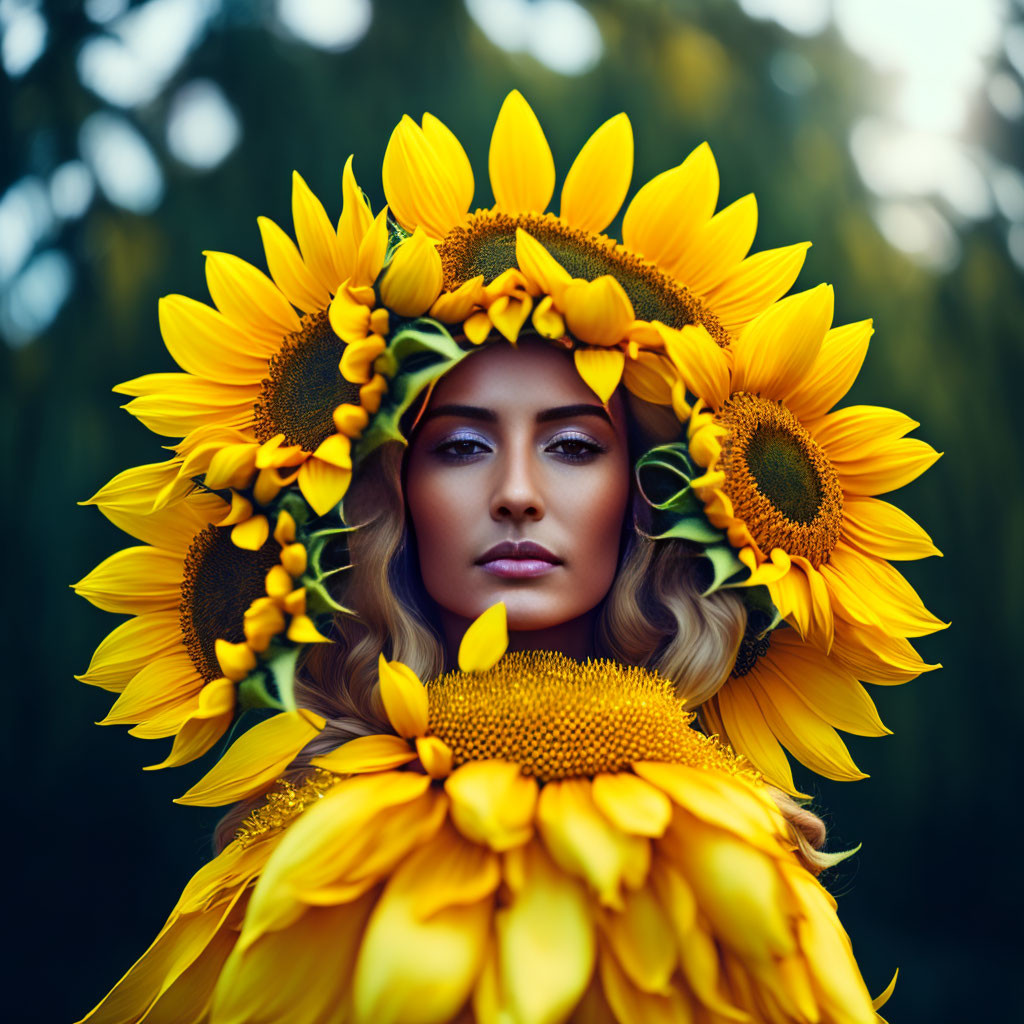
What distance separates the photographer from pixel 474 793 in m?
1.24

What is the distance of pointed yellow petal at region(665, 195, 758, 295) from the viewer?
5.78 feet

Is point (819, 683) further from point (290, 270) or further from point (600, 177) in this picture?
point (290, 270)

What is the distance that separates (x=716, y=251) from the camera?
1768 mm

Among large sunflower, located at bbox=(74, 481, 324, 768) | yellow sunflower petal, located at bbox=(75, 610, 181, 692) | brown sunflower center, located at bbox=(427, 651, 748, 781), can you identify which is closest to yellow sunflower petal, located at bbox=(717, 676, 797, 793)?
brown sunflower center, located at bbox=(427, 651, 748, 781)

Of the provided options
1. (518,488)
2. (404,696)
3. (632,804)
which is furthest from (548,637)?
(632,804)

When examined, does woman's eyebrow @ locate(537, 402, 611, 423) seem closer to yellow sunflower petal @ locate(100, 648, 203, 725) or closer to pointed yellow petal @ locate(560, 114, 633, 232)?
pointed yellow petal @ locate(560, 114, 633, 232)

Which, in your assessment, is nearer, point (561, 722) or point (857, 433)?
point (561, 722)

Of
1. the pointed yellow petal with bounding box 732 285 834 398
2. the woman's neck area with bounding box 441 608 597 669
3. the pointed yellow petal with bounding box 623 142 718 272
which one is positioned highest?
the pointed yellow petal with bounding box 623 142 718 272

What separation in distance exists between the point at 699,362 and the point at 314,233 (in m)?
0.65

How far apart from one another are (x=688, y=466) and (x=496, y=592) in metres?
0.36

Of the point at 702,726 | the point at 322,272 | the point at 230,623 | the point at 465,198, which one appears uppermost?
the point at 465,198

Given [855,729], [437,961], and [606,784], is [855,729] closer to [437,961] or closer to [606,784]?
[606,784]

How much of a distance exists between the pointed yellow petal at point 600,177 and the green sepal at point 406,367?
15.4 inches

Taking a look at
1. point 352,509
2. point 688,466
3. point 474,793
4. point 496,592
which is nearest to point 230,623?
point 352,509
